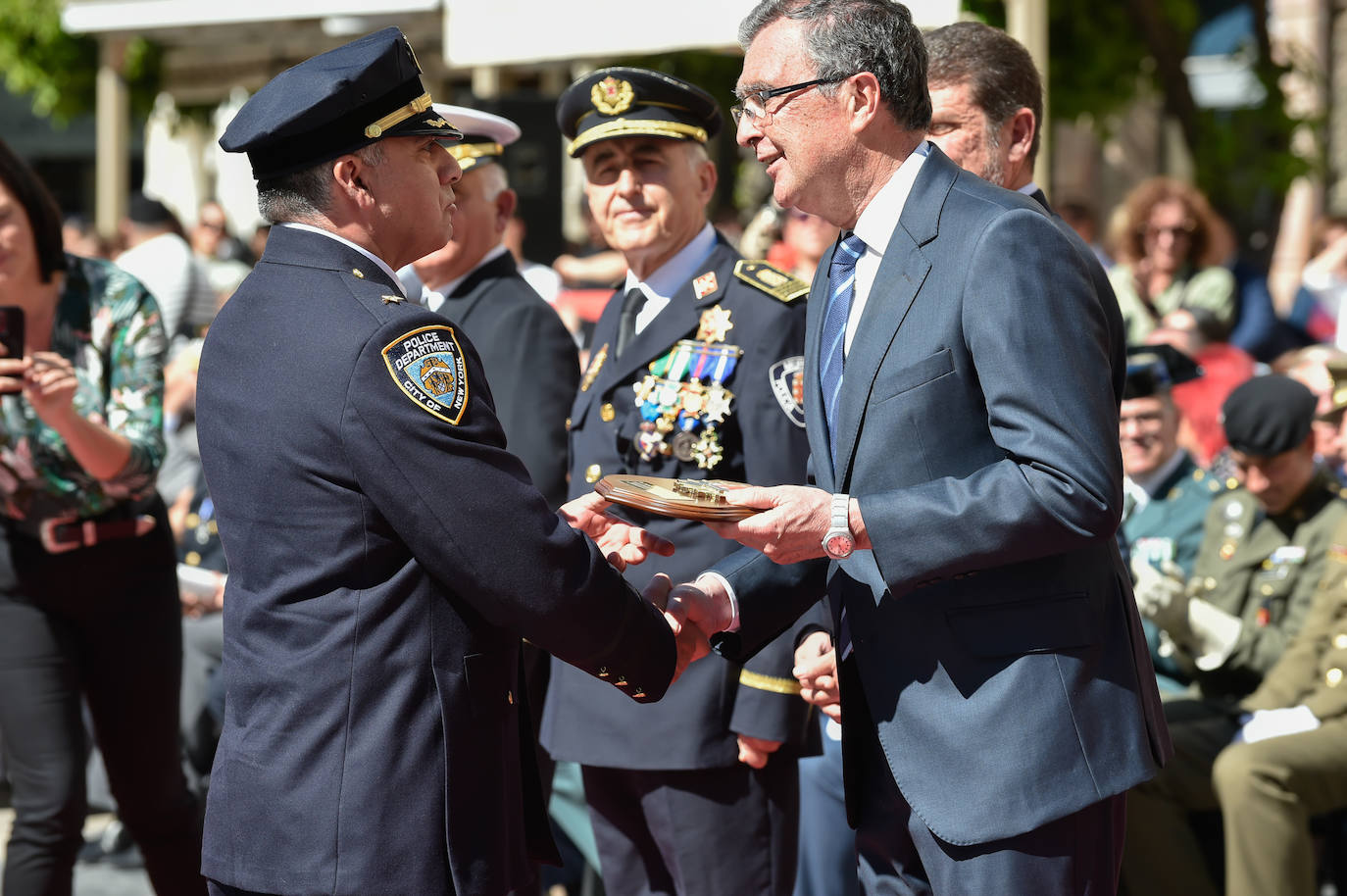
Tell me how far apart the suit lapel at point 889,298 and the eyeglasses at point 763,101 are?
22cm

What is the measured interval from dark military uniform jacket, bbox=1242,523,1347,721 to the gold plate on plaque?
8.33 ft

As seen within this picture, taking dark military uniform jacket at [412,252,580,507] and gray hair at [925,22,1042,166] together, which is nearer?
gray hair at [925,22,1042,166]

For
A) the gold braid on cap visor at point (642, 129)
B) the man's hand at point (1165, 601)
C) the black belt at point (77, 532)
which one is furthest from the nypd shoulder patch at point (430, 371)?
the man's hand at point (1165, 601)

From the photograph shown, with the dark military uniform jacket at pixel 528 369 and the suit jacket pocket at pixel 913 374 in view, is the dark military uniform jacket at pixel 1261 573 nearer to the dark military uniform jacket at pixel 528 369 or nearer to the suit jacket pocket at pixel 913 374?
the dark military uniform jacket at pixel 528 369

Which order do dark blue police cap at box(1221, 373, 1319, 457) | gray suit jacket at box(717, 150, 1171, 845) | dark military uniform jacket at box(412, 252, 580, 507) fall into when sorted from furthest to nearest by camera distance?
dark blue police cap at box(1221, 373, 1319, 457)
dark military uniform jacket at box(412, 252, 580, 507)
gray suit jacket at box(717, 150, 1171, 845)

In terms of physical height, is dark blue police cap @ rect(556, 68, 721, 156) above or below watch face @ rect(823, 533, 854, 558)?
above

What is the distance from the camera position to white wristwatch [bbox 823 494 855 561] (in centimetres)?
231

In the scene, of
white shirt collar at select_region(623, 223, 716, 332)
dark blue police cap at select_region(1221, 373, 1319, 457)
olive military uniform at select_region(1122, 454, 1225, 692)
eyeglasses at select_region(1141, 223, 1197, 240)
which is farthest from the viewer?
eyeglasses at select_region(1141, 223, 1197, 240)

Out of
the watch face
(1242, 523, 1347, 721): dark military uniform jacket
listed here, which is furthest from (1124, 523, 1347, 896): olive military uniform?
the watch face

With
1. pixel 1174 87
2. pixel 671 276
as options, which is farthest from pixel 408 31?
pixel 671 276

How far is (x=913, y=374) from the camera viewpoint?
2334 mm

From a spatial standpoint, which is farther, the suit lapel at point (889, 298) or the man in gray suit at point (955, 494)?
the suit lapel at point (889, 298)

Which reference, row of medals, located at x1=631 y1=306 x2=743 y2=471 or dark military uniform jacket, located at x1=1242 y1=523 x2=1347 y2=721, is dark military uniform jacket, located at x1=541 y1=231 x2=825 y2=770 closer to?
row of medals, located at x1=631 y1=306 x2=743 y2=471

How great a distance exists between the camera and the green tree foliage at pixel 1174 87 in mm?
10750
